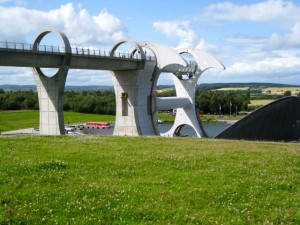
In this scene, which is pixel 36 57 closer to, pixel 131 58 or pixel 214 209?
pixel 131 58

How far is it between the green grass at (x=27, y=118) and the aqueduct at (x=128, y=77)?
33.8 m

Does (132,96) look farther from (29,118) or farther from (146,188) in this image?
(29,118)

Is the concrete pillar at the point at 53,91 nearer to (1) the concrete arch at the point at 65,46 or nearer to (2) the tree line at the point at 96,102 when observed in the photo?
(1) the concrete arch at the point at 65,46

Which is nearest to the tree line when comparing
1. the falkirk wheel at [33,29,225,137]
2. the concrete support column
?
the falkirk wheel at [33,29,225,137]

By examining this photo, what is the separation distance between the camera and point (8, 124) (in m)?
79.4

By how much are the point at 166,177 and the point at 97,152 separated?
3906 mm

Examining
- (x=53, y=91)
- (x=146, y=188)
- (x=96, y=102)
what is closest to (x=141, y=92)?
(x=53, y=91)

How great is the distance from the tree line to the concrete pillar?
62963 millimetres

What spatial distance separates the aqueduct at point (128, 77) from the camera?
33312 mm

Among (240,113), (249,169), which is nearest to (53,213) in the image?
(249,169)

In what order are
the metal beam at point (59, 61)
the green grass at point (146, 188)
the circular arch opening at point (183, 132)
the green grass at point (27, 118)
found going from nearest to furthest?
1. the green grass at point (146, 188)
2. the metal beam at point (59, 61)
3. the circular arch opening at point (183, 132)
4. the green grass at point (27, 118)

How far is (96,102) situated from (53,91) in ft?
234

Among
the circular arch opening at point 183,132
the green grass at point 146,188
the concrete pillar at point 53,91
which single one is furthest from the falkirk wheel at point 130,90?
the green grass at point 146,188

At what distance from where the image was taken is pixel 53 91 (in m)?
34.0
